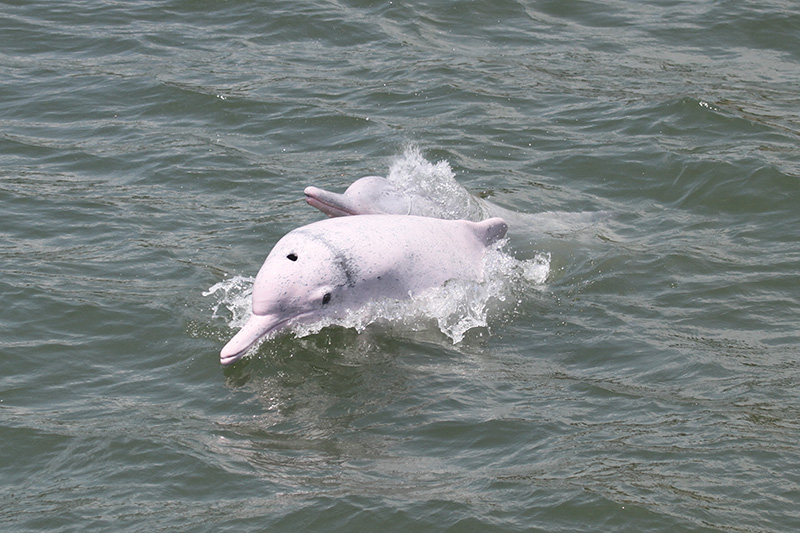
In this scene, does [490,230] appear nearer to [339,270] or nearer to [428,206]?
[428,206]

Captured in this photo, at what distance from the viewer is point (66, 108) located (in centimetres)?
1473

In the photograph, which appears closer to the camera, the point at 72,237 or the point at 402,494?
the point at 402,494

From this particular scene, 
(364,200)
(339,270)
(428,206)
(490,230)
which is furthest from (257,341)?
(428,206)

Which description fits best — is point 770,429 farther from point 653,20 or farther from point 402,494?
point 653,20

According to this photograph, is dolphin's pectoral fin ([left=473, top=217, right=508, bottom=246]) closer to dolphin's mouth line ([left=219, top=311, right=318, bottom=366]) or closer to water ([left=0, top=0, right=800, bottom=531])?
water ([left=0, top=0, right=800, bottom=531])

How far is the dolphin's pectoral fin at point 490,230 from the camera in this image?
955 cm

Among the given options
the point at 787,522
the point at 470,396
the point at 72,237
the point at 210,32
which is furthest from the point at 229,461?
the point at 210,32

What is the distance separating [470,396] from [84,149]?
7.21 meters

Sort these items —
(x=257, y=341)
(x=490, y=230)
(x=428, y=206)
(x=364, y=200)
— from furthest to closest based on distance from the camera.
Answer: (x=428, y=206)
(x=490, y=230)
(x=364, y=200)
(x=257, y=341)

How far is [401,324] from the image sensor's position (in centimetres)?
893

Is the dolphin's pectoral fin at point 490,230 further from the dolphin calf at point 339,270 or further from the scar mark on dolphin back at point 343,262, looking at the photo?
the scar mark on dolphin back at point 343,262

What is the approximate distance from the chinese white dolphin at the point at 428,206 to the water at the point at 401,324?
378 mm

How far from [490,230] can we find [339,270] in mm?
1695

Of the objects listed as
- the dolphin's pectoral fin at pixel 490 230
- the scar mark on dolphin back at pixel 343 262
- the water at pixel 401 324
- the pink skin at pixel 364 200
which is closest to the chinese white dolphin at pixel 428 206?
the pink skin at pixel 364 200
